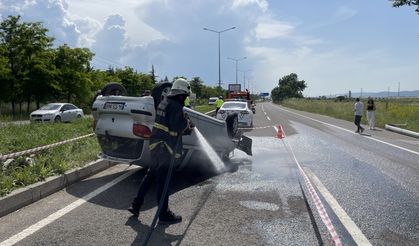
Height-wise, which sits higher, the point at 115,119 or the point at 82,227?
the point at 115,119

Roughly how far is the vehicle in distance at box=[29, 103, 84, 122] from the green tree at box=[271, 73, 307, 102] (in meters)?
127

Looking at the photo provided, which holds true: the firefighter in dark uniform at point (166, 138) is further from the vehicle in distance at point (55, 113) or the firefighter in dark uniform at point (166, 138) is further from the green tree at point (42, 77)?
the green tree at point (42, 77)

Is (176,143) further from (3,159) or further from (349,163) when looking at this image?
(349,163)

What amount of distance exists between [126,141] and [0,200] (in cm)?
229

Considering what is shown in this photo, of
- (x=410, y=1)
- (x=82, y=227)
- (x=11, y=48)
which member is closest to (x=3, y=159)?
(x=82, y=227)

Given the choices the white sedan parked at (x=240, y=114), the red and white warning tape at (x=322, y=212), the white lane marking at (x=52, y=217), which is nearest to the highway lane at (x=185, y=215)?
the white lane marking at (x=52, y=217)

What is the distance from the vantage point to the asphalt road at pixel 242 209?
4844 millimetres

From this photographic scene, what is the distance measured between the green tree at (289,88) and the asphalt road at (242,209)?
475 feet

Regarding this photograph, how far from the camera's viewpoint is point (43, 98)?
118ft

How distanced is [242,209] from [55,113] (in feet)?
74.4

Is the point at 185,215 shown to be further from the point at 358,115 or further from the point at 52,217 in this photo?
the point at 358,115

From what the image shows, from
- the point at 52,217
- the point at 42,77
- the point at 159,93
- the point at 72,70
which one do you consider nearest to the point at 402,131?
the point at 159,93

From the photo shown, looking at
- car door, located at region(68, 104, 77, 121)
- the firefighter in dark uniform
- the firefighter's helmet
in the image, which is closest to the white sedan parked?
car door, located at region(68, 104, 77, 121)

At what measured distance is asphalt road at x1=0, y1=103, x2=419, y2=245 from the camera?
484 centimetres
